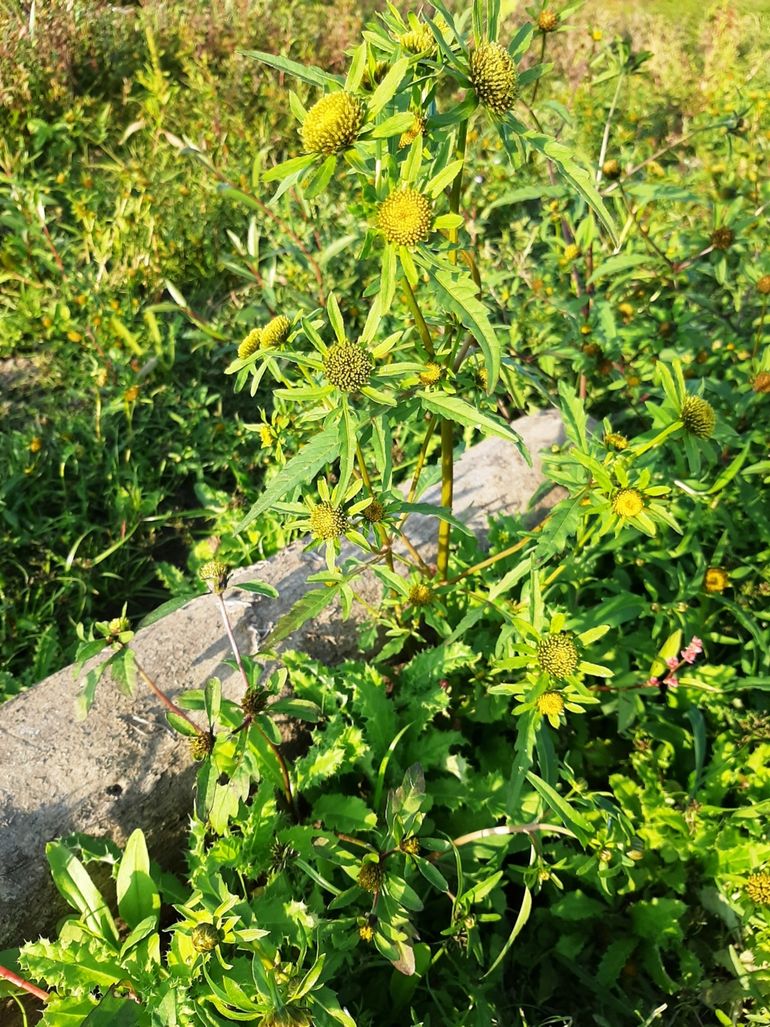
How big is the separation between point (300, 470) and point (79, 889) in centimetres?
107

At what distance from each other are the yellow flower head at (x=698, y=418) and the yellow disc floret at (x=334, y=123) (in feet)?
2.89

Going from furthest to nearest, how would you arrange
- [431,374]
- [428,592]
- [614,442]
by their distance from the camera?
[428,592] < [614,442] < [431,374]

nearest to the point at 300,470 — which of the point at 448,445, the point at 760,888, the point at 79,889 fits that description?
the point at 448,445

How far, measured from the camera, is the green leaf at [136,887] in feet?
5.14

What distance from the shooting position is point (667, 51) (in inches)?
248

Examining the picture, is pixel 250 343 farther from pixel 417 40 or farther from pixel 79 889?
pixel 79 889

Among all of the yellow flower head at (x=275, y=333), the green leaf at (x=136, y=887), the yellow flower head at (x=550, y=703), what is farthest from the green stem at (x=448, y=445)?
the green leaf at (x=136, y=887)

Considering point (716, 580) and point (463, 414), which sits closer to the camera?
point (463, 414)

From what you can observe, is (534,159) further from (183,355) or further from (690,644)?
(690,644)

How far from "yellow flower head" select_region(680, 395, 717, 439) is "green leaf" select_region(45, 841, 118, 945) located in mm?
1641

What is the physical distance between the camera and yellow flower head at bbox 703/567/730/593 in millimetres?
1982

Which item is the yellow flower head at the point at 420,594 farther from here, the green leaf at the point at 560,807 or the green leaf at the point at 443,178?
the green leaf at the point at 443,178

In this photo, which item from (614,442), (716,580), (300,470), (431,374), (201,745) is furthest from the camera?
(716,580)

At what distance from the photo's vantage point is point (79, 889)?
1552mm
